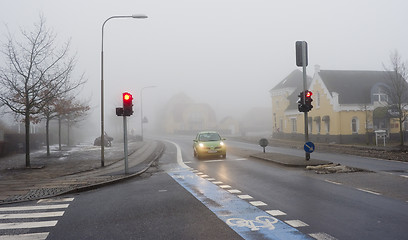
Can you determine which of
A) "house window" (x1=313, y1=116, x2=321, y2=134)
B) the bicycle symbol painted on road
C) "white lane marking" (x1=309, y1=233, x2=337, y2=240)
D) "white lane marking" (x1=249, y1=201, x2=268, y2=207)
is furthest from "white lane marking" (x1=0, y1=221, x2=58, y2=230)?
"house window" (x1=313, y1=116, x2=321, y2=134)

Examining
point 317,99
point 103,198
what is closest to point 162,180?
point 103,198

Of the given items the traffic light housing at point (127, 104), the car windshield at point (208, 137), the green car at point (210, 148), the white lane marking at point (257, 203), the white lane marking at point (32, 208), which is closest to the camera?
the white lane marking at point (257, 203)

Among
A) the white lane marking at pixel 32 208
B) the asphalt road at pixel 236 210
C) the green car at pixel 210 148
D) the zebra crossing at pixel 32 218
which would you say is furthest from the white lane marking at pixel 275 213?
the green car at pixel 210 148

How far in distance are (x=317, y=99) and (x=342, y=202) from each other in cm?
3386

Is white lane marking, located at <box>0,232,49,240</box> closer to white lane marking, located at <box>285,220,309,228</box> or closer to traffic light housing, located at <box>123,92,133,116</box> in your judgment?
white lane marking, located at <box>285,220,309,228</box>

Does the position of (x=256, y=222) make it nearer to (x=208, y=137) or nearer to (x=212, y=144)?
(x=212, y=144)

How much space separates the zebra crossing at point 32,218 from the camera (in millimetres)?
6319

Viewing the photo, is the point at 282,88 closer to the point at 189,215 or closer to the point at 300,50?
the point at 300,50

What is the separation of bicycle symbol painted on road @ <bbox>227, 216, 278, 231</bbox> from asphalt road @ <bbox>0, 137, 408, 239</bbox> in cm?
2

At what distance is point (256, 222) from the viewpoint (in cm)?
663

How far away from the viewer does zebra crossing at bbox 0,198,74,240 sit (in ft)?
20.7

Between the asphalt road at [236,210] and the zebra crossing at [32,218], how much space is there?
37 mm

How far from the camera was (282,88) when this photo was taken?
51469mm

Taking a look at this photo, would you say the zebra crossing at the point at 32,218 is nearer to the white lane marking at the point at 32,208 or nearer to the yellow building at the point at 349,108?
the white lane marking at the point at 32,208
